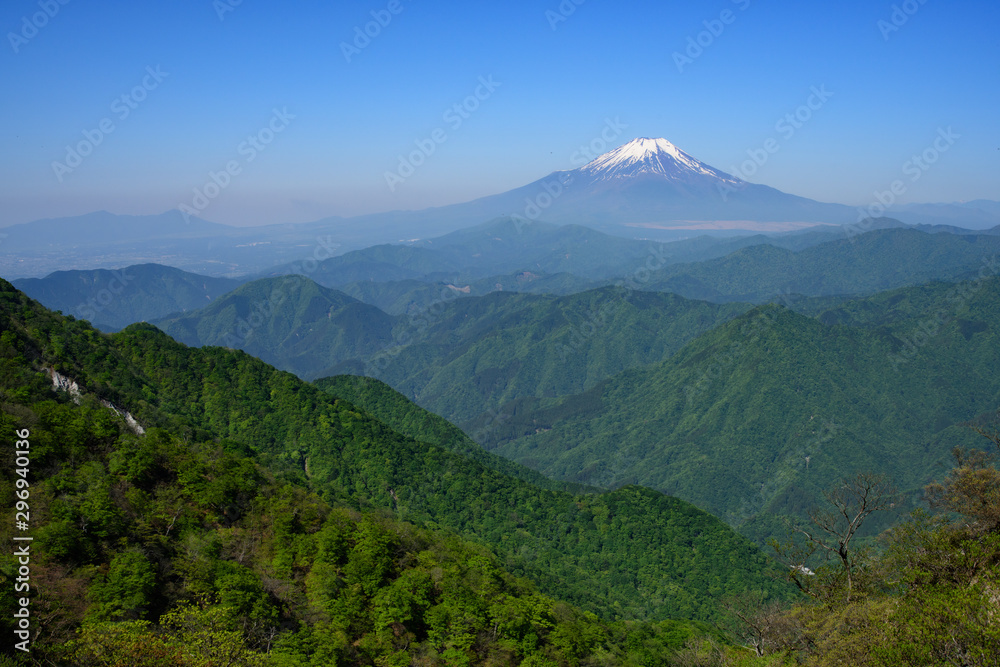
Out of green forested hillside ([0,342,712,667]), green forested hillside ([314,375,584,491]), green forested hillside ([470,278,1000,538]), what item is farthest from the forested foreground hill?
green forested hillside ([470,278,1000,538])

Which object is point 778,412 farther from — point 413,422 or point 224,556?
point 224,556

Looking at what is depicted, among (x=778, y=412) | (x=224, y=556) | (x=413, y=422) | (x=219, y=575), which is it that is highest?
(x=219, y=575)

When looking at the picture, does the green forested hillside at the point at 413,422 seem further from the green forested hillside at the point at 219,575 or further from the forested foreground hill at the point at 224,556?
the green forested hillside at the point at 219,575

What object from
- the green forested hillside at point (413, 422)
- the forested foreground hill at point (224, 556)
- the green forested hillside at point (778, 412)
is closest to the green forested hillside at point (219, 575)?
the forested foreground hill at point (224, 556)

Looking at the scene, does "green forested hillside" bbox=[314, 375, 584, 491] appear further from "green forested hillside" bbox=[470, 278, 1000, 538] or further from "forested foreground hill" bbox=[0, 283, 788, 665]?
"green forested hillside" bbox=[470, 278, 1000, 538]

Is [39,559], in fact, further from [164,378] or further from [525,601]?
[164,378]

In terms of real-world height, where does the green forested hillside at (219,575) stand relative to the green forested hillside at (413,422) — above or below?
above

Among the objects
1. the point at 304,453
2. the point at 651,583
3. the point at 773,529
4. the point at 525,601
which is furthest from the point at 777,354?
the point at 525,601

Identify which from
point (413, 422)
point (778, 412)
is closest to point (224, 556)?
point (413, 422)
